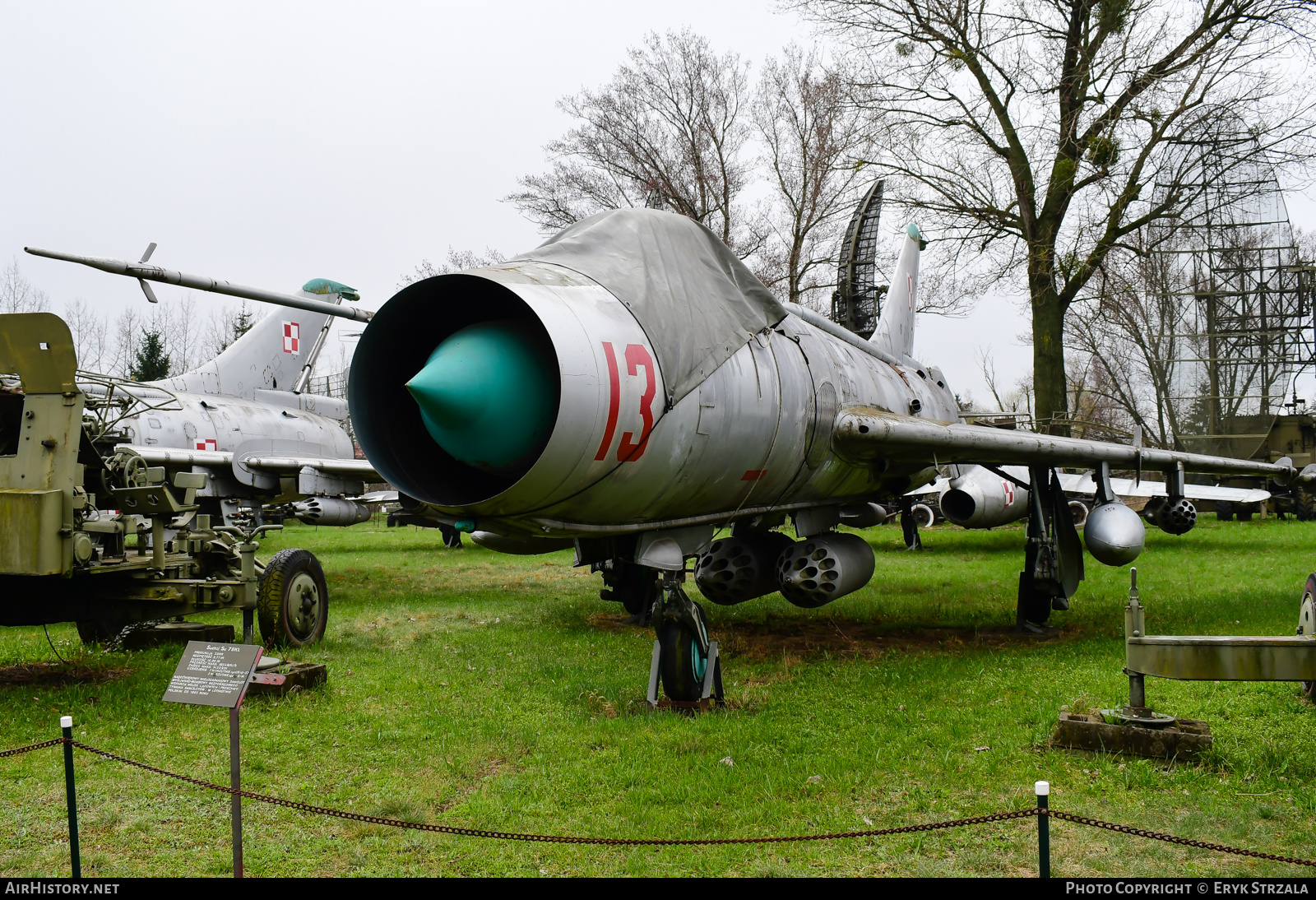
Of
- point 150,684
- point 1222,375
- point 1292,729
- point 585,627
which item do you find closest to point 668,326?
point 1292,729

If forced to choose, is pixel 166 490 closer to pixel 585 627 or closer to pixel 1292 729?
pixel 585 627

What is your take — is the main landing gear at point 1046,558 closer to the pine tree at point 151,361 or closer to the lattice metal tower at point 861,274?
the lattice metal tower at point 861,274

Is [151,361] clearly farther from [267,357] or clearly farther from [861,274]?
[861,274]

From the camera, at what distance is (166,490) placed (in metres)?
6.36

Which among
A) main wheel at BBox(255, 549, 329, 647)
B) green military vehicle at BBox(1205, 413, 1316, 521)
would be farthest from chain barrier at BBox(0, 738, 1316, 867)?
green military vehicle at BBox(1205, 413, 1316, 521)

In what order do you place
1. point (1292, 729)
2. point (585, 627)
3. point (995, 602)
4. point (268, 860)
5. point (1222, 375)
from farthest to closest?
point (1222, 375) < point (995, 602) < point (585, 627) < point (1292, 729) < point (268, 860)

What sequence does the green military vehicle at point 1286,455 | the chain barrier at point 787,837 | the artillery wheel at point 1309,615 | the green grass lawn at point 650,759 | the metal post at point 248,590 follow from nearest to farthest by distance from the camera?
the chain barrier at point 787,837 < the green grass lawn at point 650,759 < the artillery wheel at point 1309,615 < the metal post at point 248,590 < the green military vehicle at point 1286,455

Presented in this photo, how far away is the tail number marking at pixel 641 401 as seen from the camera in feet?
14.6

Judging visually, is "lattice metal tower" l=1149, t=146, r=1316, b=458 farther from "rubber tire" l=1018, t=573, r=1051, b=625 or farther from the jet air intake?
the jet air intake

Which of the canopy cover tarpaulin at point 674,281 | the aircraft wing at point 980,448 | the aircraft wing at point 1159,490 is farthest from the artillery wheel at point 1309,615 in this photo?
the aircraft wing at point 1159,490

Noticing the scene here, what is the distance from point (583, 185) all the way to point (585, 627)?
19.2m

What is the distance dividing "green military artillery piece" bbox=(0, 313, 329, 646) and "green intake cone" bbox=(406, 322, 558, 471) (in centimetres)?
271

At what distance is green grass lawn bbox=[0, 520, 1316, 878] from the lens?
361 centimetres

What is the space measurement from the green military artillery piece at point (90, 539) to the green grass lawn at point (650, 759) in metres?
0.28
